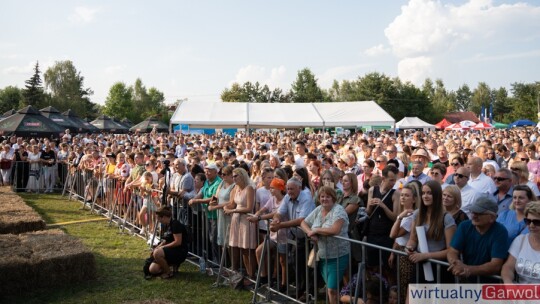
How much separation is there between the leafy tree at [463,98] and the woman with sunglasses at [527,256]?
14955 centimetres

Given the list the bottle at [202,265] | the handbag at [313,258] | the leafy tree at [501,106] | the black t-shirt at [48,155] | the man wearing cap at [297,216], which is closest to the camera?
the handbag at [313,258]

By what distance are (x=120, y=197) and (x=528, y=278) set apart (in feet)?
33.5

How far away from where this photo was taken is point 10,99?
72562 millimetres

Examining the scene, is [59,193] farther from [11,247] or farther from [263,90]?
[263,90]

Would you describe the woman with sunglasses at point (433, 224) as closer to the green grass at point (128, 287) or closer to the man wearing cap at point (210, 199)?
the green grass at point (128, 287)

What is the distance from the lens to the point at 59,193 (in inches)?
690

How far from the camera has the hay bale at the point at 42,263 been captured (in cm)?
654

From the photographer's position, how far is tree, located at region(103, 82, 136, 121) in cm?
9238

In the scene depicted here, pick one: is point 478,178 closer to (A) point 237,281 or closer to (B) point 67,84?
(A) point 237,281

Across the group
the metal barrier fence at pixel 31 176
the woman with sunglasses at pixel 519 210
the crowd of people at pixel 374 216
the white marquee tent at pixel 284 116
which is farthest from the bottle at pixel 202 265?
the white marquee tent at pixel 284 116

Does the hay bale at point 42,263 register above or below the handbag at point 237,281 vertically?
above

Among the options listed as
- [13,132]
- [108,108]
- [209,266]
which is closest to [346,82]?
[108,108]

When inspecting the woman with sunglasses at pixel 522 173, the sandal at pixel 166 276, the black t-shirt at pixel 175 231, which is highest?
the woman with sunglasses at pixel 522 173

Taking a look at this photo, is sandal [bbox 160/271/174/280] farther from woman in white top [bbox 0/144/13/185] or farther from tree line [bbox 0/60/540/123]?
tree line [bbox 0/60/540/123]
